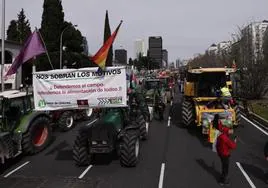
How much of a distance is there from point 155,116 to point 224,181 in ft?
43.1

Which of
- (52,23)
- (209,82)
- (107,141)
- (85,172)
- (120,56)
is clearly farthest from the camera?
(120,56)

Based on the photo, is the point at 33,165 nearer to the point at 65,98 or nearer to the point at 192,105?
the point at 65,98

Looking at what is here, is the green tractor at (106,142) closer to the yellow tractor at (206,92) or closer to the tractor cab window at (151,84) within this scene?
the yellow tractor at (206,92)

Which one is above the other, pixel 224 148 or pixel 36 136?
pixel 224 148

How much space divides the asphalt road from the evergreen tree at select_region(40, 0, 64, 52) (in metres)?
33.7

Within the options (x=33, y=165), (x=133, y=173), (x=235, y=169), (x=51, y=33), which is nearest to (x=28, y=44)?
(x=33, y=165)

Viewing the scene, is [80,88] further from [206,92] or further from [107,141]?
[206,92]

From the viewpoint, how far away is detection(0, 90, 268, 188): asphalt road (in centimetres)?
1021

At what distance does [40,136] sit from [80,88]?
3.99 metres

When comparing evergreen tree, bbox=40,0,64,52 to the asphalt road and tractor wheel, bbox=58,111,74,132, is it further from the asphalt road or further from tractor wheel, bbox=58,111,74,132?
the asphalt road

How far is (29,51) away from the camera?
45.1 feet

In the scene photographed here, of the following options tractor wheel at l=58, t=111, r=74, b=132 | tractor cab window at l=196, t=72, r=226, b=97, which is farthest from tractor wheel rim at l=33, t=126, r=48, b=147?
tractor cab window at l=196, t=72, r=226, b=97

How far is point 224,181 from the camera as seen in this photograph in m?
9.85

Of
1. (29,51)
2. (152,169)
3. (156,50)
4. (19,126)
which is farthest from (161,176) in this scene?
(156,50)
